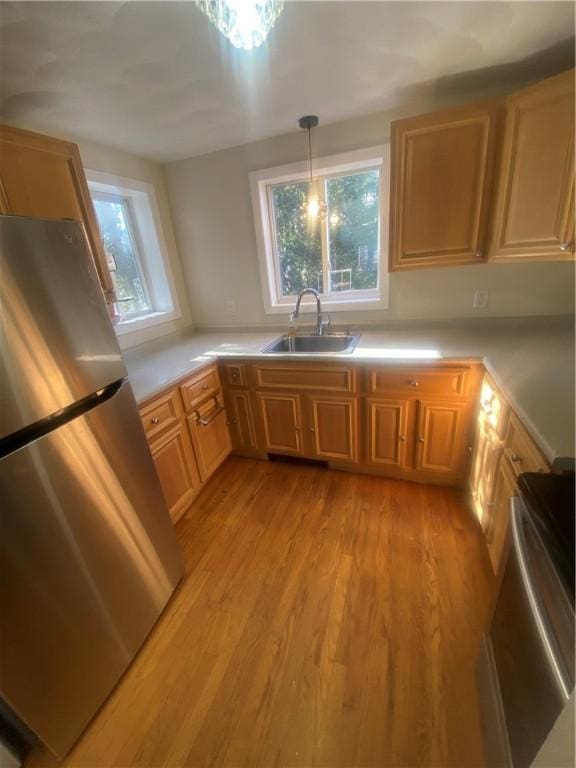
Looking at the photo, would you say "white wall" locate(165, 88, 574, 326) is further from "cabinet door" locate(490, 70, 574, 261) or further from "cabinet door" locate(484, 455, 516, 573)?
"cabinet door" locate(484, 455, 516, 573)

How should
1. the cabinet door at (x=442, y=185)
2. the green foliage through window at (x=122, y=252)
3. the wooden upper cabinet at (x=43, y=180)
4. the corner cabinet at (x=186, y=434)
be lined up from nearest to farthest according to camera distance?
the wooden upper cabinet at (x=43, y=180)
the cabinet door at (x=442, y=185)
the corner cabinet at (x=186, y=434)
the green foliage through window at (x=122, y=252)

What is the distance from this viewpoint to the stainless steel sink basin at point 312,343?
2.21 m

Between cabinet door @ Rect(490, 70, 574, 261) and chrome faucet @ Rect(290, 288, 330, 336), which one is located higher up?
cabinet door @ Rect(490, 70, 574, 261)

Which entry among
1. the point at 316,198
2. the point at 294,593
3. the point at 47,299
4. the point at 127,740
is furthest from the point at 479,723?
the point at 316,198

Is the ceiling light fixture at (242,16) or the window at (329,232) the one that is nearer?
the ceiling light fixture at (242,16)

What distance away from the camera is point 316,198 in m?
2.07

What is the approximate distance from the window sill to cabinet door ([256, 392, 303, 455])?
101 cm

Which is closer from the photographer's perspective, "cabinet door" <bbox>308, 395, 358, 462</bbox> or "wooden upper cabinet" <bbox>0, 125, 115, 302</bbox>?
"wooden upper cabinet" <bbox>0, 125, 115, 302</bbox>

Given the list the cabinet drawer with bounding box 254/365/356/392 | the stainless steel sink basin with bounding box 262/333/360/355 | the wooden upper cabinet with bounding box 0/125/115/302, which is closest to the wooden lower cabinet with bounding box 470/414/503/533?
the cabinet drawer with bounding box 254/365/356/392

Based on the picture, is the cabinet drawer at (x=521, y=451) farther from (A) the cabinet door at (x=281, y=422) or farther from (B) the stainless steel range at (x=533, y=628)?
(A) the cabinet door at (x=281, y=422)

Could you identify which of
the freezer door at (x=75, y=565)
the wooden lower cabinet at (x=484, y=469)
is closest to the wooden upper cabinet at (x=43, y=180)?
the freezer door at (x=75, y=565)

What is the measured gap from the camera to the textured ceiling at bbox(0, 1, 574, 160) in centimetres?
105

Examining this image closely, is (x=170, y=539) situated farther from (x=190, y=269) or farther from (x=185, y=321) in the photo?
(x=190, y=269)

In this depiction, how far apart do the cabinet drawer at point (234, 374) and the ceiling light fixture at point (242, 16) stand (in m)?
1.52
